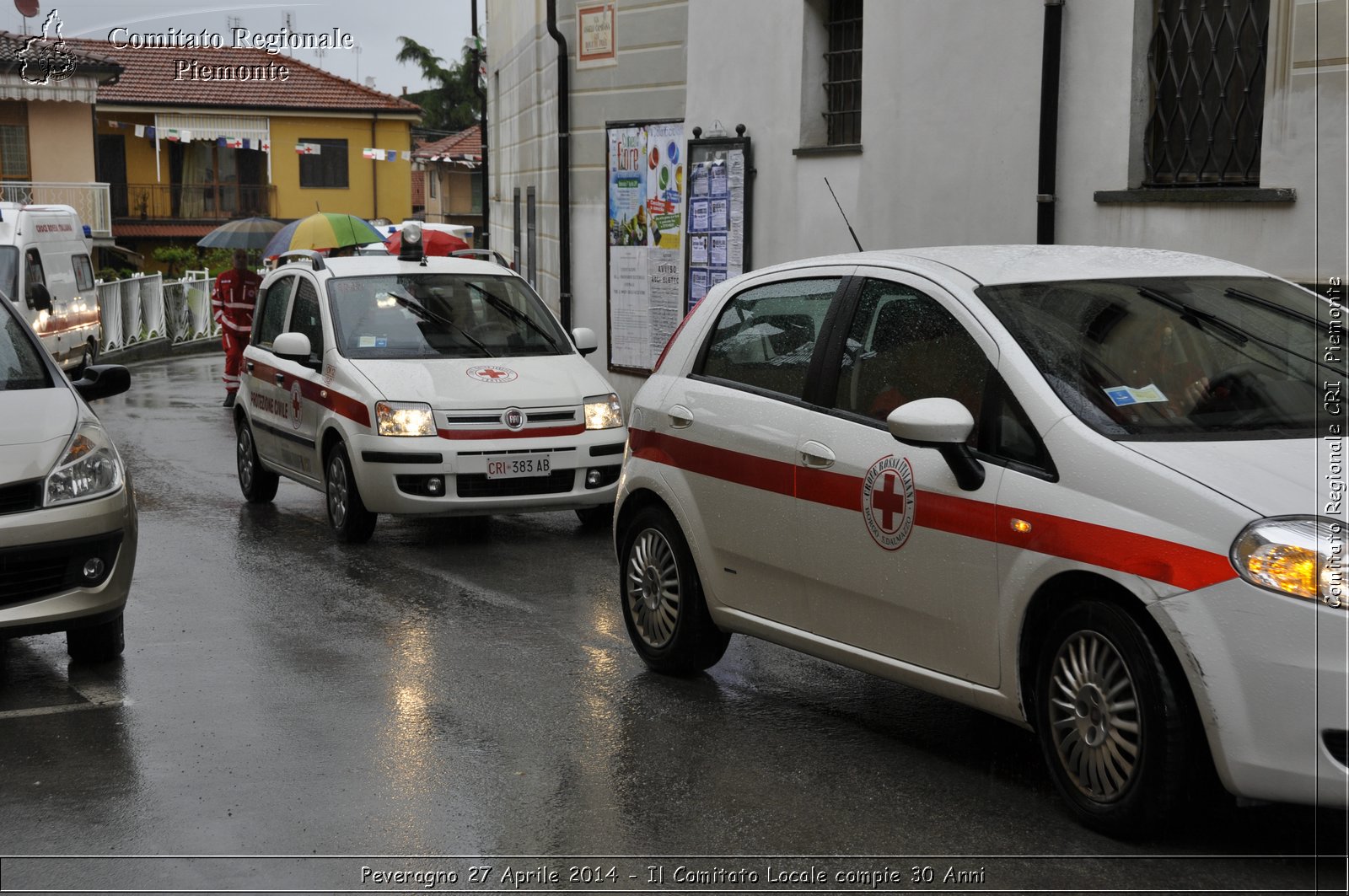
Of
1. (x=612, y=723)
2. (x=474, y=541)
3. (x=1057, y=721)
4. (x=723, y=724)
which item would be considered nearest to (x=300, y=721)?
(x=612, y=723)

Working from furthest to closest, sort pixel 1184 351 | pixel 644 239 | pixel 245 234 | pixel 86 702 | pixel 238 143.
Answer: pixel 238 143, pixel 245 234, pixel 644 239, pixel 86 702, pixel 1184 351

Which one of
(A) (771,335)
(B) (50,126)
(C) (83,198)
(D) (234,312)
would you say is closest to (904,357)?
(A) (771,335)

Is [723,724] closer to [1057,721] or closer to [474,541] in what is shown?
[1057,721]

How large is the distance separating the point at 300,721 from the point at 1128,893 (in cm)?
322

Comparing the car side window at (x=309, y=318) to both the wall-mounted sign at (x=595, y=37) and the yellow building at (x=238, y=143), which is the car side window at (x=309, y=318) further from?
the yellow building at (x=238, y=143)

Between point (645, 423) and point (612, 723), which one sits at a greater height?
point (645, 423)

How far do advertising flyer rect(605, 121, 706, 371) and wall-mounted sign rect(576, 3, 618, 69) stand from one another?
87 centimetres

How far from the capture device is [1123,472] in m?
4.71

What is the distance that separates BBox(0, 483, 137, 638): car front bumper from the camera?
6625 millimetres

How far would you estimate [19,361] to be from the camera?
25.3 feet

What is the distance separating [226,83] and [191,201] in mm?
4285

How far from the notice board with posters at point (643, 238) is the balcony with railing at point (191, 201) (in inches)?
1592

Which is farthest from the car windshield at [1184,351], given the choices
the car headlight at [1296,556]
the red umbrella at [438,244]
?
the red umbrella at [438,244]

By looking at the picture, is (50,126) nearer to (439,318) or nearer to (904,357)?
(439,318)
